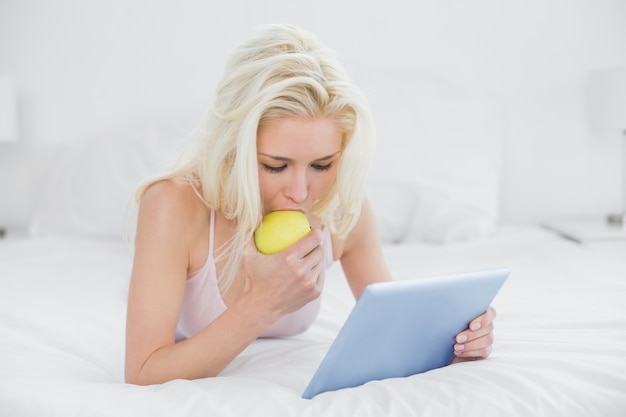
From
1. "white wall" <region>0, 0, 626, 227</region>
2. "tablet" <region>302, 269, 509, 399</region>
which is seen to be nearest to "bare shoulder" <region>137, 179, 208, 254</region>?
"tablet" <region>302, 269, 509, 399</region>

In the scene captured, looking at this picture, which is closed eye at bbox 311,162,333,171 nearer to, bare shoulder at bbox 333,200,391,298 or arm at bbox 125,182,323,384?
arm at bbox 125,182,323,384

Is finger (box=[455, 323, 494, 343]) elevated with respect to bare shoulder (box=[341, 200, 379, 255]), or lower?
lower

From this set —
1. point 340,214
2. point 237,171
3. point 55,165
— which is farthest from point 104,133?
point 237,171

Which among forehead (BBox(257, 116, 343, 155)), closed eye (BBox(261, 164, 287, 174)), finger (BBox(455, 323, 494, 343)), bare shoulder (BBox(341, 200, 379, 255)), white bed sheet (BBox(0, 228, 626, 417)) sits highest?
forehead (BBox(257, 116, 343, 155))

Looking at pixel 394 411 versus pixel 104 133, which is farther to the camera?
pixel 104 133

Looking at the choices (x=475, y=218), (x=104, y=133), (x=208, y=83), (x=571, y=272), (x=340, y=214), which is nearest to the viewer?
(x=340, y=214)

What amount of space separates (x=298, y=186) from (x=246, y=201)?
0.08 m

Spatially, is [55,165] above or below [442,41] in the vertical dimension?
below

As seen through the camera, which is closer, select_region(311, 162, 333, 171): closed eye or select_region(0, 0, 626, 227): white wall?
select_region(311, 162, 333, 171): closed eye

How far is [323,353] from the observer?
1.28 metres

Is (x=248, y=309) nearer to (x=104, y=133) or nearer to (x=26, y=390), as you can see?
(x=26, y=390)

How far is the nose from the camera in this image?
3.79ft

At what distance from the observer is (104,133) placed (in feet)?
9.16

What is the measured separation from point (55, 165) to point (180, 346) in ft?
6.76
